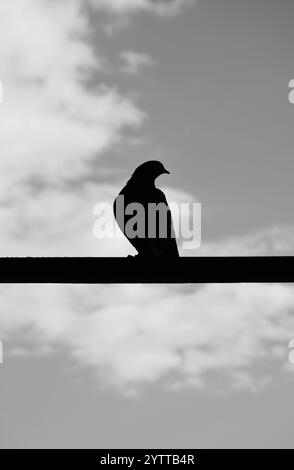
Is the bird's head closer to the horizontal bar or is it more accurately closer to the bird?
the bird

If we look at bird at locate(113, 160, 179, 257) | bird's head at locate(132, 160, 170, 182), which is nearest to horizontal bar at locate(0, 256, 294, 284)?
bird at locate(113, 160, 179, 257)

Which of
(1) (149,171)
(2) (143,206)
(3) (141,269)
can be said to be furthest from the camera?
(1) (149,171)

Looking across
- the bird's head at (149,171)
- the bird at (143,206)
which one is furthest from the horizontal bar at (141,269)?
the bird's head at (149,171)

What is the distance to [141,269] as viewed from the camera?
7.95 feet

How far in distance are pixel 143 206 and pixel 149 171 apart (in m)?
0.43

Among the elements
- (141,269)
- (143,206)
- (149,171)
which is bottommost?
(141,269)

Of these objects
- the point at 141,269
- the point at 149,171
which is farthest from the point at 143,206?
the point at 141,269

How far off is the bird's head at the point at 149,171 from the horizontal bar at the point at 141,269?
11.8 ft

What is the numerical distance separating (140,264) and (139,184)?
3503 millimetres

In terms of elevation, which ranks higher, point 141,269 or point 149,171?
point 149,171

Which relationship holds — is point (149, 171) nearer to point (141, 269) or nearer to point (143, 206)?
point (143, 206)

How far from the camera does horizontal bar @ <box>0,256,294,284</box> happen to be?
7.82 feet
